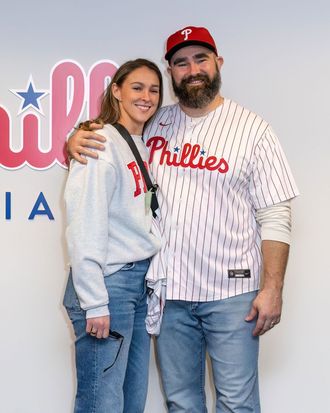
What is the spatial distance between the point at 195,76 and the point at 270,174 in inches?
17.0

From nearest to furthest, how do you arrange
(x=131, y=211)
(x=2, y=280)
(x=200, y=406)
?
(x=131, y=211) → (x=200, y=406) → (x=2, y=280)

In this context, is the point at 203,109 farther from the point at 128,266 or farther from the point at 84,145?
the point at 128,266

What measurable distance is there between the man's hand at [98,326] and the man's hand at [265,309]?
0.49 metres

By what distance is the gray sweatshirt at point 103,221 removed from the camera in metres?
1.58

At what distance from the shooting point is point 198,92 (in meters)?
1.87

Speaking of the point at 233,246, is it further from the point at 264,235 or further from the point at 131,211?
the point at 131,211

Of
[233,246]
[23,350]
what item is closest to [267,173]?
[233,246]

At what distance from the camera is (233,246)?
1.82 metres

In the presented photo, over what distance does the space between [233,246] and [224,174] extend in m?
0.25

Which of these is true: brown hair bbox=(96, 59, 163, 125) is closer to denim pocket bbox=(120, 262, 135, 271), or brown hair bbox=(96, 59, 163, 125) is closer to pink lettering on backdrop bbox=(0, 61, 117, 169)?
pink lettering on backdrop bbox=(0, 61, 117, 169)

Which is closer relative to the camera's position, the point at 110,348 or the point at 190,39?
the point at 110,348

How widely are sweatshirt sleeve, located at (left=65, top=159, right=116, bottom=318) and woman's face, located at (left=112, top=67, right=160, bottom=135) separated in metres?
0.28

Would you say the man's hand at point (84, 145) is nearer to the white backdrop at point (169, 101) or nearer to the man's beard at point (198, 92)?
the man's beard at point (198, 92)

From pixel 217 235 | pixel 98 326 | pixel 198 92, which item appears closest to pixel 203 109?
pixel 198 92
